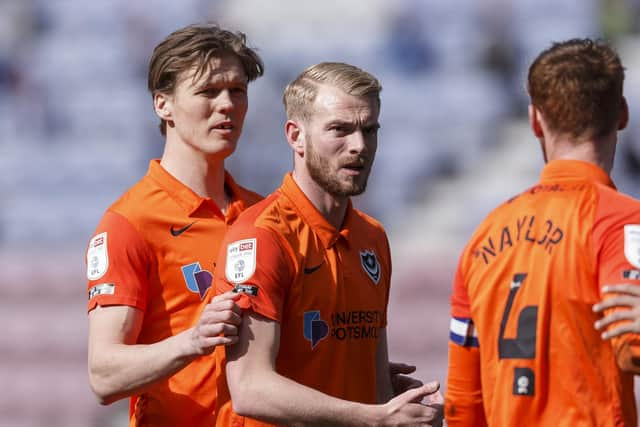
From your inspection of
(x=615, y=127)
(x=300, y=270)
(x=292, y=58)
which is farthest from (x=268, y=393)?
(x=292, y=58)

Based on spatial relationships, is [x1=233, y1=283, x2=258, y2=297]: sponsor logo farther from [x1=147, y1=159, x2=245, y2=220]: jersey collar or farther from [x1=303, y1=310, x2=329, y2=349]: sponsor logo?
[x1=147, y1=159, x2=245, y2=220]: jersey collar

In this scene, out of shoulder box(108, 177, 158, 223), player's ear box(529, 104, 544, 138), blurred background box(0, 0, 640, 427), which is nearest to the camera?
player's ear box(529, 104, 544, 138)

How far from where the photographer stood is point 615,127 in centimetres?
306

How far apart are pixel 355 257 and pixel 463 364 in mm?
619

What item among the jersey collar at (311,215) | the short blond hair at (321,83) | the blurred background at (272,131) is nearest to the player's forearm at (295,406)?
the jersey collar at (311,215)

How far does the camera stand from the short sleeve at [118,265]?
3.82 m

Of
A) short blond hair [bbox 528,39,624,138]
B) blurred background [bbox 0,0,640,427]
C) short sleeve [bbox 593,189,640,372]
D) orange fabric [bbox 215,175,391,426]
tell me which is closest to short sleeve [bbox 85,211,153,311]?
orange fabric [bbox 215,175,391,426]

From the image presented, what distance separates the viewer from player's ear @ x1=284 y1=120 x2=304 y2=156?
142 inches

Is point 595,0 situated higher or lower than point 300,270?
higher

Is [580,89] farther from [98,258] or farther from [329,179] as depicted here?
[98,258]

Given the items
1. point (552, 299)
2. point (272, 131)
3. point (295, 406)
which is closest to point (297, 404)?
point (295, 406)

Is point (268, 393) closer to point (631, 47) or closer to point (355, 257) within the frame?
point (355, 257)

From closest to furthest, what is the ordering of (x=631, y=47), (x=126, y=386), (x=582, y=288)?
1. (x=582, y=288)
2. (x=126, y=386)
3. (x=631, y=47)

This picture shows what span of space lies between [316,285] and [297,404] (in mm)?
405
